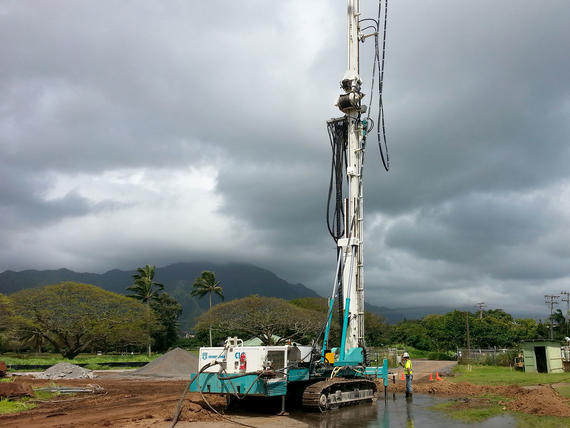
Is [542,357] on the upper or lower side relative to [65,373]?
upper

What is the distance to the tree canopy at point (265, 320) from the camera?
5203cm

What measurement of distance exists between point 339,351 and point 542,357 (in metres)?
20.1

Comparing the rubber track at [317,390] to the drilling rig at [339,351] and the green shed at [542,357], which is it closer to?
the drilling rig at [339,351]

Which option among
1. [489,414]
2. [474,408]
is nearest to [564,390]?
[474,408]

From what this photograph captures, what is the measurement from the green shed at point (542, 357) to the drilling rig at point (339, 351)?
17430mm

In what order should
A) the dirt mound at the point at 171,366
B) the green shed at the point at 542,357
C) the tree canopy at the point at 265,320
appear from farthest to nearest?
the tree canopy at the point at 265,320 < the dirt mound at the point at 171,366 < the green shed at the point at 542,357

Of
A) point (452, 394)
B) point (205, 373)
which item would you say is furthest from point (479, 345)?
point (205, 373)

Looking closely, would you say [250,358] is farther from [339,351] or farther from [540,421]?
[540,421]

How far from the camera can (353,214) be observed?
19.2m

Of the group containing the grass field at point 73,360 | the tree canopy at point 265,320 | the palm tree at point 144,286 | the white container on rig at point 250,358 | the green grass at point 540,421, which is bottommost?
the grass field at point 73,360

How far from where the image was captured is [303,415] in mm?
14836

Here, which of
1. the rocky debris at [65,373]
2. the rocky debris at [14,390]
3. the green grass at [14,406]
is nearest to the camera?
the green grass at [14,406]

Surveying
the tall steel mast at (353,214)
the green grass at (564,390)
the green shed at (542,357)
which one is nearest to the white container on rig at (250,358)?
the tall steel mast at (353,214)

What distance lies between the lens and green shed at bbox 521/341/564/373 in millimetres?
30064
